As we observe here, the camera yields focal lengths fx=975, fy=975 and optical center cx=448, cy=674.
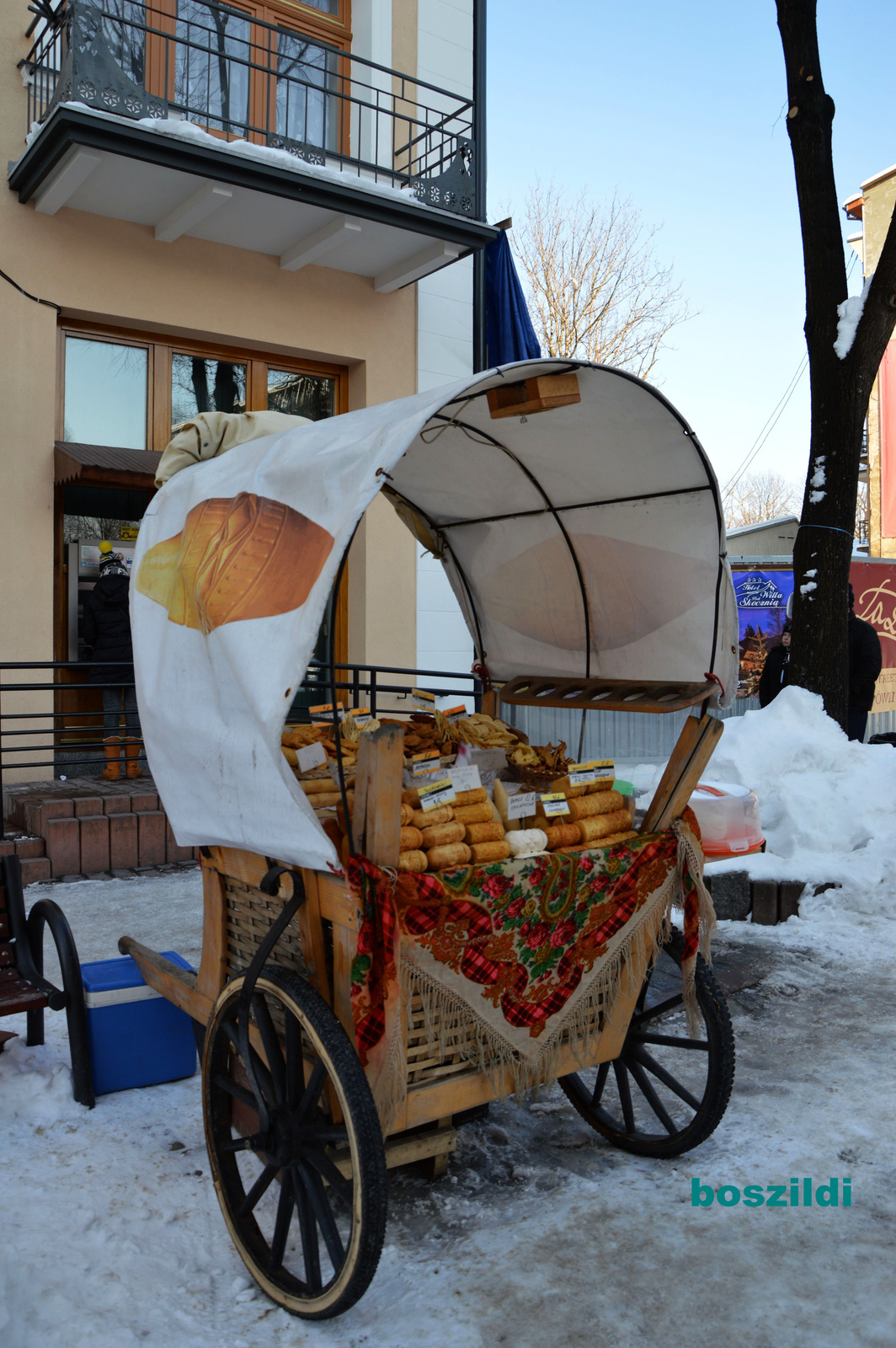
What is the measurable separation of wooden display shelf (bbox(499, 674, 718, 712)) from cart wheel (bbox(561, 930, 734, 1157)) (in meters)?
0.81

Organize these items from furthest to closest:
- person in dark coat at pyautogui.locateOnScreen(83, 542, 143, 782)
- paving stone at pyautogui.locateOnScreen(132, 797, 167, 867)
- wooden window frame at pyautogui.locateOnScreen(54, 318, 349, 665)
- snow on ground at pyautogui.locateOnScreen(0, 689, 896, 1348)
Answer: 1. wooden window frame at pyautogui.locateOnScreen(54, 318, 349, 665)
2. person in dark coat at pyautogui.locateOnScreen(83, 542, 143, 782)
3. paving stone at pyautogui.locateOnScreen(132, 797, 167, 867)
4. snow on ground at pyautogui.locateOnScreen(0, 689, 896, 1348)

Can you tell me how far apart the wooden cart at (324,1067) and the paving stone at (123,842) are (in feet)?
10.9

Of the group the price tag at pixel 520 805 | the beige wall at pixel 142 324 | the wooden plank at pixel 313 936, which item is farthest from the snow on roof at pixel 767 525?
the wooden plank at pixel 313 936

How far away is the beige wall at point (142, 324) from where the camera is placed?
763cm

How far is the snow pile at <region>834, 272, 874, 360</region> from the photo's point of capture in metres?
Result: 7.23

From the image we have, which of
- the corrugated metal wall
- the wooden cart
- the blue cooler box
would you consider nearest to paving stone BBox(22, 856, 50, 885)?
the blue cooler box

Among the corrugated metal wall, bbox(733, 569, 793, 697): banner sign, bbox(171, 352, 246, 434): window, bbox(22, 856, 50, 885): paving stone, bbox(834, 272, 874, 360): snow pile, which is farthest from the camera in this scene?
bbox(733, 569, 793, 697): banner sign

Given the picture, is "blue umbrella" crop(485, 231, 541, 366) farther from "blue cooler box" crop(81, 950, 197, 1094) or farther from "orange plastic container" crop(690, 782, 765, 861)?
"blue cooler box" crop(81, 950, 197, 1094)

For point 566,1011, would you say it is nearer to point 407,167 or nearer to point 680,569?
point 680,569

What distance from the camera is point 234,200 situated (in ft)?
26.0

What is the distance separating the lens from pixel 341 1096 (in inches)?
85.4

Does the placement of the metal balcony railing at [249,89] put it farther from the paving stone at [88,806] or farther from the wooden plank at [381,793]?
the wooden plank at [381,793]

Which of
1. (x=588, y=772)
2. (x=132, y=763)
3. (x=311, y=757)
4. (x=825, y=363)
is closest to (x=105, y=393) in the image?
(x=132, y=763)

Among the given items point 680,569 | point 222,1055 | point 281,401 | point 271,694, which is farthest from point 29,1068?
point 281,401
